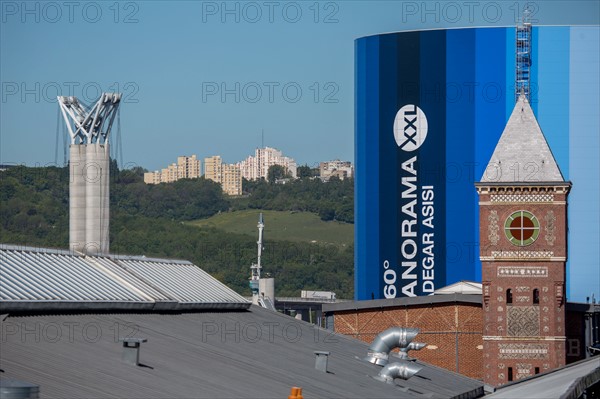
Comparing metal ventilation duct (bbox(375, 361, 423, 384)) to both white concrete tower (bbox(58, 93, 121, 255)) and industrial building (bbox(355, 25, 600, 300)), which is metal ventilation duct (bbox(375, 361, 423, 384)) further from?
industrial building (bbox(355, 25, 600, 300))

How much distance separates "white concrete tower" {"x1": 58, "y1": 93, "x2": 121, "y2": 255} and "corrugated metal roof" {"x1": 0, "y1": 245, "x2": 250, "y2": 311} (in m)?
36.1

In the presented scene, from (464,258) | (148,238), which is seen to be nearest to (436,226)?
(464,258)

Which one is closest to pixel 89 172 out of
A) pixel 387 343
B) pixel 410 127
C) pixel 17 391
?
pixel 410 127

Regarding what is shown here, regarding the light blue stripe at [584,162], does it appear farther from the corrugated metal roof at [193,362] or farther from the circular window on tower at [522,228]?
the corrugated metal roof at [193,362]

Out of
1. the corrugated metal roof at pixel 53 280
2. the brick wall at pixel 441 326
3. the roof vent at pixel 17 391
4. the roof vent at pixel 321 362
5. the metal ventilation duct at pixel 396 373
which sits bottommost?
the brick wall at pixel 441 326

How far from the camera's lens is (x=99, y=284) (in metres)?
37.6

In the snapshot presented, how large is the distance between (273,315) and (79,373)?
2315cm

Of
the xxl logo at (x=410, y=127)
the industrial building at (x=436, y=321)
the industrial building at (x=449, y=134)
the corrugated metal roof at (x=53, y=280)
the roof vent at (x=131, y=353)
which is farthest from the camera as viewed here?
the xxl logo at (x=410, y=127)

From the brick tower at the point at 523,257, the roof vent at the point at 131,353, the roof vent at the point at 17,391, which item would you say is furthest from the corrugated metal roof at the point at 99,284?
the brick tower at the point at 523,257

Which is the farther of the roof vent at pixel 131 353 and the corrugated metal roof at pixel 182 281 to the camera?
the corrugated metal roof at pixel 182 281

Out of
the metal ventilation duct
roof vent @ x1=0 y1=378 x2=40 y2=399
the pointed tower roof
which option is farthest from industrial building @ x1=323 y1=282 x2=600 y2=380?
roof vent @ x1=0 y1=378 x2=40 y2=399

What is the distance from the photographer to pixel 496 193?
234ft

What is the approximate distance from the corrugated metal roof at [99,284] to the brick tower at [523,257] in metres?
26.0

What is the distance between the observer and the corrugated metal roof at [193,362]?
25531 millimetres
